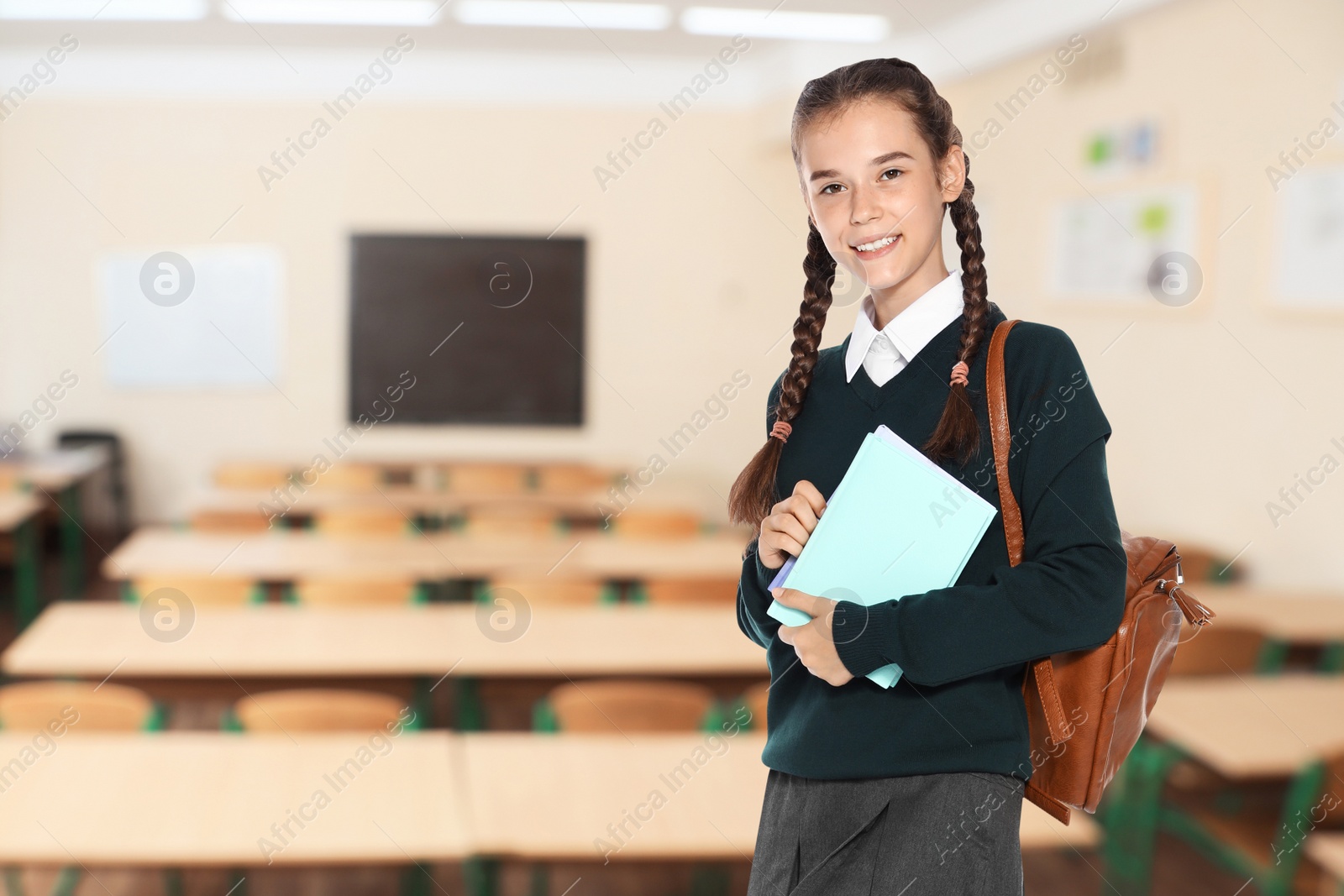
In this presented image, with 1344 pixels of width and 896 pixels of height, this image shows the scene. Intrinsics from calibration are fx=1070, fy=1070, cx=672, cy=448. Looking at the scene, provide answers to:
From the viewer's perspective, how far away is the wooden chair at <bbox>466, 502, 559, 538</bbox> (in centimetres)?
510

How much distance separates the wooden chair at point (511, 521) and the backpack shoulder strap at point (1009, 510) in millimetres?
4285

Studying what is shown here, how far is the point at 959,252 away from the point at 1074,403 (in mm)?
201

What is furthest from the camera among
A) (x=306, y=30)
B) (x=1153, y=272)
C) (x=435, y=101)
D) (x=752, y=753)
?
(x=435, y=101)

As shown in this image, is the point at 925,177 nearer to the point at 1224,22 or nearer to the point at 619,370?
the point at 1224,22

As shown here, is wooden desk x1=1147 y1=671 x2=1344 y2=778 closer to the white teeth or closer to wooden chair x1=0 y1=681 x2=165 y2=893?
the white teeth

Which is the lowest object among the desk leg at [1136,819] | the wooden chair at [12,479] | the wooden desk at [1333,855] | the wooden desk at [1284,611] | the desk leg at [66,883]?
the desk leg at [66,883]

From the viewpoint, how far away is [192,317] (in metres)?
7.89

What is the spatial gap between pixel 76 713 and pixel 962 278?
2662 millimetres

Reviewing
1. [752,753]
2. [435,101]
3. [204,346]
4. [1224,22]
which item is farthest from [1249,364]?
[204,346]

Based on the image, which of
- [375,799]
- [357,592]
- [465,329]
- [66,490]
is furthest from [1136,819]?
[66,490]

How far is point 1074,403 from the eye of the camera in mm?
896

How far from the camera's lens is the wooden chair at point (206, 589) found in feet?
12.6

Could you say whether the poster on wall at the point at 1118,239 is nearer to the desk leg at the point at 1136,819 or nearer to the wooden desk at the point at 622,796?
the desk leg at the point at 1136,819

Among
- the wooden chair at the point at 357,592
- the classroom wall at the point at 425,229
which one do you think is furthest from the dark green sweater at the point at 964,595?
the classroom wall at the point at 425,229
